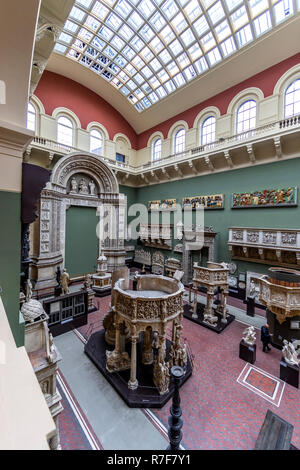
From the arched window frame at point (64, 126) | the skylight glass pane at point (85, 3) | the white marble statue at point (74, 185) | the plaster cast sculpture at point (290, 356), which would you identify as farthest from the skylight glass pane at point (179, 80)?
the plaster cast sculpture at point (290, 356)

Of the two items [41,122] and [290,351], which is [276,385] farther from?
[41,122]

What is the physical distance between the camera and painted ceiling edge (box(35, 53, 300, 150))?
1069cm

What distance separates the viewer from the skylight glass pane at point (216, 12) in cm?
1008

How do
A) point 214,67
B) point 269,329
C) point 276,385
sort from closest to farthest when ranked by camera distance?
point 276,385 → point 269,329 → point 214,67

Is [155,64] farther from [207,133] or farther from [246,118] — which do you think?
[246,118]

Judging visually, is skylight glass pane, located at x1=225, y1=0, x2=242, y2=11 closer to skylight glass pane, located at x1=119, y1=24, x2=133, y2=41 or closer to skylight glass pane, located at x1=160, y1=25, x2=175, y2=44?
skylight glass pane, located at x1=160, y1=25, x2=175, y2=44

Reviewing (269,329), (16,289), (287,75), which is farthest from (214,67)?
(16,289)

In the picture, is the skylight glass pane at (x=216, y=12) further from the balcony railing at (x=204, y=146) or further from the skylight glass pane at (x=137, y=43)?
the balcony railing at (x=204, y=146)

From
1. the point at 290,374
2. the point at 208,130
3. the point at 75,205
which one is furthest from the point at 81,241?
the point at 290,374

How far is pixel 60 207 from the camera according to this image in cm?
1305

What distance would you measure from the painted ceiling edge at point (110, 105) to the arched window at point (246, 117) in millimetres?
811

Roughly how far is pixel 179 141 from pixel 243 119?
4.83 metres

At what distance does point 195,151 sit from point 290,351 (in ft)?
39.8
